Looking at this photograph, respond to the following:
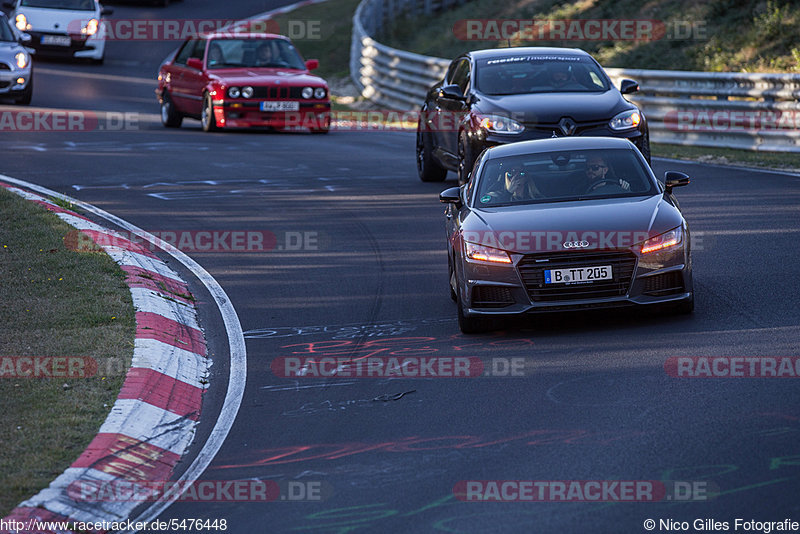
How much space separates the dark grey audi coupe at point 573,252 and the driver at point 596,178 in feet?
0.05

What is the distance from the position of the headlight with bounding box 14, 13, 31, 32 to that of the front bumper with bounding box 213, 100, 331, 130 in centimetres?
1268

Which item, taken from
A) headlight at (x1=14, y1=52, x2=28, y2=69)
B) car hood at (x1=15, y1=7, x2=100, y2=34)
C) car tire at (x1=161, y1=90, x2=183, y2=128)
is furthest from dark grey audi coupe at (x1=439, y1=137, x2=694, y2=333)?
car hood at (x1=15, y1=7, x2=100, y2=34)

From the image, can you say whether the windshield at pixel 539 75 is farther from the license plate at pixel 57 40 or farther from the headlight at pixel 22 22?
the headlight at pixel 22 22

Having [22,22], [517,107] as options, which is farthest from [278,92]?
[22,22]

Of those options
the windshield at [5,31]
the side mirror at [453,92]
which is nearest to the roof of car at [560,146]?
the side mirror at [453,92]

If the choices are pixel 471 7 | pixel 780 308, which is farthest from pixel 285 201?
pixel 471 7

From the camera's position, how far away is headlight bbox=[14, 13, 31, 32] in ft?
108

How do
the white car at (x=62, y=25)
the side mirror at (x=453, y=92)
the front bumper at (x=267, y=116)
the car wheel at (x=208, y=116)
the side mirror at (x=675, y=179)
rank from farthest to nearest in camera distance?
the white car at (x=62, y=25)
the car wheel at (x=208, y=116)
the front bumper at (x=267, y=116)
the side mirror at (x=453, y=92)
the side mirror at (x=675, y=179)

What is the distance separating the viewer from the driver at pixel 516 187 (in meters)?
9.70

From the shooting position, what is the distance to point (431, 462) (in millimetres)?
6219

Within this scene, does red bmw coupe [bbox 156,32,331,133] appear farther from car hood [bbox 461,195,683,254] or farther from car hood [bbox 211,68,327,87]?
car hood [bbox 461,195,683,254]

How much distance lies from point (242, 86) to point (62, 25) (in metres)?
13.0

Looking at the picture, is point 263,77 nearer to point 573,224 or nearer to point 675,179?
Answer: point 675,179

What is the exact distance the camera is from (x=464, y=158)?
47.9ft
